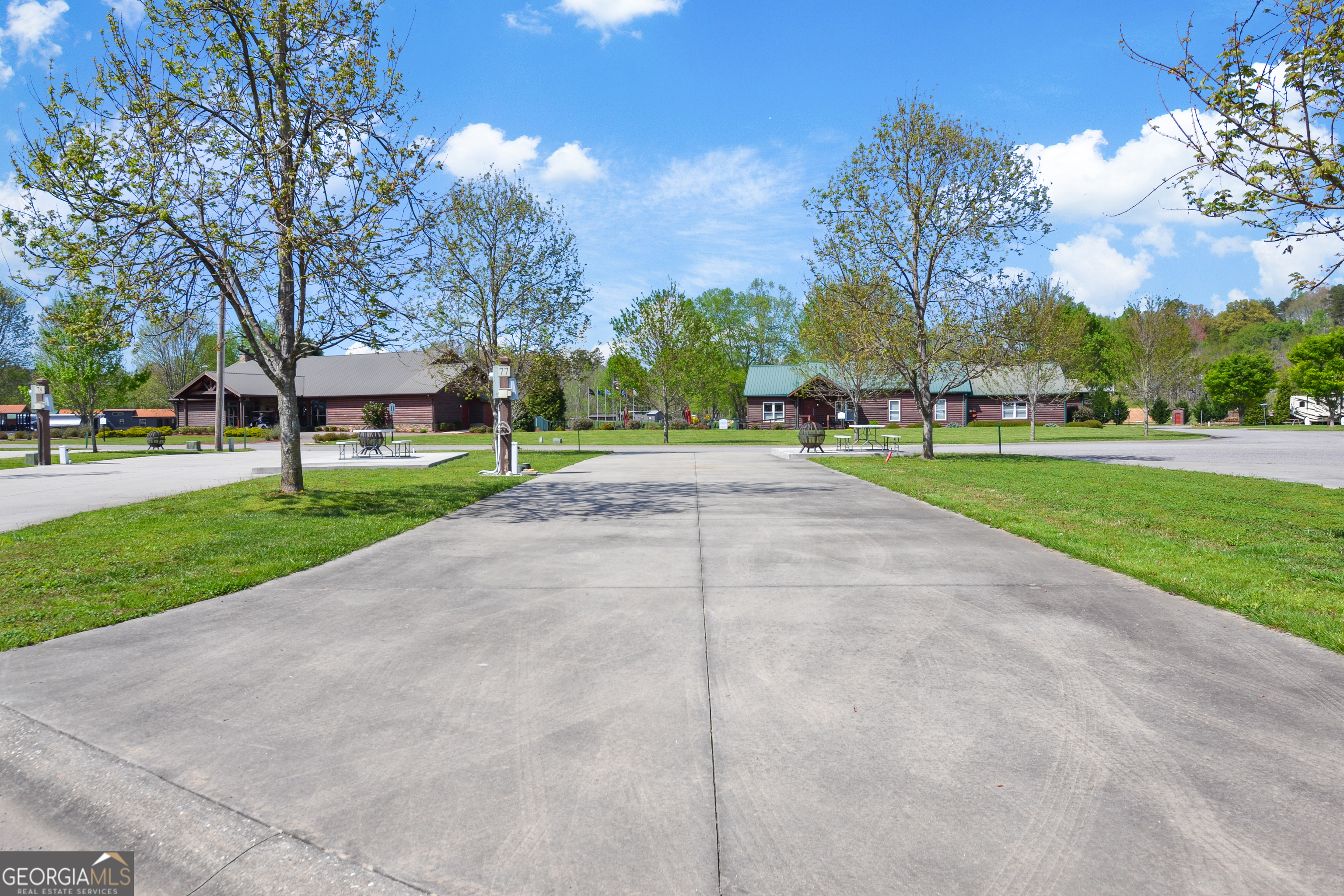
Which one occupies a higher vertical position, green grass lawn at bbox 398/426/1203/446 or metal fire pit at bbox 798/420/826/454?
metal fire pit at bbox 798/420/826/454

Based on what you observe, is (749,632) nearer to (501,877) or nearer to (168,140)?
(501,877)

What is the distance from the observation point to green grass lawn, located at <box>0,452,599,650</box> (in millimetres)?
5750

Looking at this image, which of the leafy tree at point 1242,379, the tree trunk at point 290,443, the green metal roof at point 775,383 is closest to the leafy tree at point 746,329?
the green metal roof at point 775,383

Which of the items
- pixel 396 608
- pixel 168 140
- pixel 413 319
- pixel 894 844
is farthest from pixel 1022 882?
pixel 168 140

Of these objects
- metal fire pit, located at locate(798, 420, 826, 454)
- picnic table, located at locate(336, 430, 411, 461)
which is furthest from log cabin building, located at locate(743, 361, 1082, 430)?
picnic table, located at locate(336, 430, 411, 461)

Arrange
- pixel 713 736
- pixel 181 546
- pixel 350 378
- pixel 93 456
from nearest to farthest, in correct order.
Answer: pixel 713 736 < pixel 181 546 < pixel 93 456 < pixel 350 378

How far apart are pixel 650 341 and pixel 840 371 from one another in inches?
425

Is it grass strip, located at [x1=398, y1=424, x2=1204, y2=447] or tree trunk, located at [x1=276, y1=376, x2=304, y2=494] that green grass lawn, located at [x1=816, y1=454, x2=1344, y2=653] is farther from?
grass strip, located at [x1=398, y1=424, x2=1204, y2=447]

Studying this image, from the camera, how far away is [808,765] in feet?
10.2

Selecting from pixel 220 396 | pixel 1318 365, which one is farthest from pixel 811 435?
pixel 1318 365

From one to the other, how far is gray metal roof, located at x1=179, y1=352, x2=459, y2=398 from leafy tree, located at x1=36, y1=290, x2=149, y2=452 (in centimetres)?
714

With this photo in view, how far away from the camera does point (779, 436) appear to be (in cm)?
4747

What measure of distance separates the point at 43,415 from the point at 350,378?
119ft

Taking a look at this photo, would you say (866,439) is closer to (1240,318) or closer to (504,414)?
(504,414)
